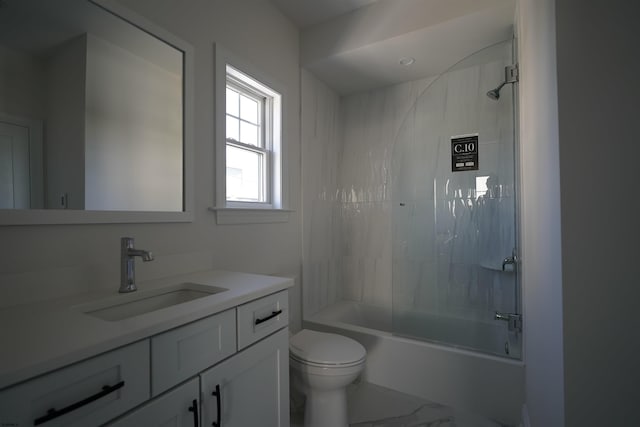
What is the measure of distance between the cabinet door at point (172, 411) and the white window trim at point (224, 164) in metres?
0.97

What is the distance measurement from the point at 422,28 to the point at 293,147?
1216 millimetres

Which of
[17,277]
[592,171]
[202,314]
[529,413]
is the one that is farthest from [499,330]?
[17,277]

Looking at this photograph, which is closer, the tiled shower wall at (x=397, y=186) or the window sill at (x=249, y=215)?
the window sill at (x=249, y=215)

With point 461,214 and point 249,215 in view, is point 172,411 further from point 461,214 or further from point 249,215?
point 461,214

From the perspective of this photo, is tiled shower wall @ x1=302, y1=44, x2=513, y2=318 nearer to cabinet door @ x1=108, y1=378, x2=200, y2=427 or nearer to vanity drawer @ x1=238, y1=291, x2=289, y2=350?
vanity drawer @ x1=238, y1=291, x2=289, y2=350

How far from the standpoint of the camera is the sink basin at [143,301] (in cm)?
103

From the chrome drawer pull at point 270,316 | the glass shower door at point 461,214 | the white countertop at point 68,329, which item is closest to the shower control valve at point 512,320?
the glass shower door at point 461,214

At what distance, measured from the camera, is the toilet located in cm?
147

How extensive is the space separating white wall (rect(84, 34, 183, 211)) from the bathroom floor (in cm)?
152

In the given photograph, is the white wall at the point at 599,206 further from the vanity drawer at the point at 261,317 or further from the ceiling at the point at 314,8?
the ceiling at the point at 314,8

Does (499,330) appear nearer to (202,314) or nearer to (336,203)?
(336,203)

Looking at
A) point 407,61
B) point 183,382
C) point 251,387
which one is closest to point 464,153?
point 407,61

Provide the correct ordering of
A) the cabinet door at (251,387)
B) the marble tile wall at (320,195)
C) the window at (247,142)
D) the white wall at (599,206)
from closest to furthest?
the white wall at (599,206) < the cabinet door at (251,387) < the window at (247,142) < the marble tile wall at (320,195)

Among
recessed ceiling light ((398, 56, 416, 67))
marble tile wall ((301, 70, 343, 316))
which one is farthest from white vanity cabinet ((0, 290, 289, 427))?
recessed ceiling light ((398, 56, 416, 67))
